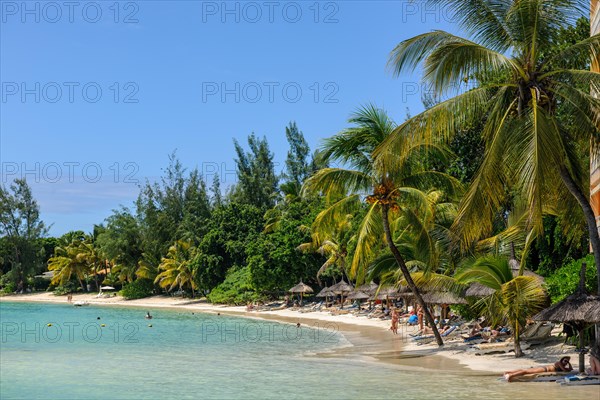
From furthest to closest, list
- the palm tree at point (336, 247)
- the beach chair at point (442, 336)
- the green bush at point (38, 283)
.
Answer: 1. the green bush at point (38, 283)
2. the palm tree at point (336, 247)
3. the beach chair at point (442, 336)

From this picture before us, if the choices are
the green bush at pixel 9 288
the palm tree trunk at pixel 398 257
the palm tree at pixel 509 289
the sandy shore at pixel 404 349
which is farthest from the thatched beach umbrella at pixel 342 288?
the green bush at pixel 9 288

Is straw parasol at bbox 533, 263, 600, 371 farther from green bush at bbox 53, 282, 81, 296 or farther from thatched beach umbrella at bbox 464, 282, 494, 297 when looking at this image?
green bush at bbox 53, 282, 81, 296

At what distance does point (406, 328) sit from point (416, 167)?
1165 centimetres

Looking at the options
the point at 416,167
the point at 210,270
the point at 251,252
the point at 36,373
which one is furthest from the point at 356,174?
the point at 210,270

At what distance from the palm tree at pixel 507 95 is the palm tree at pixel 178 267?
45468mm

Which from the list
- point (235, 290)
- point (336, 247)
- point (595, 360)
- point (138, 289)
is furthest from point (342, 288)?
point (138, 289)

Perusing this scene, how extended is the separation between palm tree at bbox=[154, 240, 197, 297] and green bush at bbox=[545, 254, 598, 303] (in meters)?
41.1

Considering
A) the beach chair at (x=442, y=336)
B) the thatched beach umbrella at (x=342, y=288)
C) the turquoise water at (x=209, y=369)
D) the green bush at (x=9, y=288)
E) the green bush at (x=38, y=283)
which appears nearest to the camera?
the turquoise water at (x=209, y=369)

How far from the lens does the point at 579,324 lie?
13336mm

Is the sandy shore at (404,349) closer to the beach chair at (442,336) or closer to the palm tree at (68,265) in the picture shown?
the beach chair at (442,336)

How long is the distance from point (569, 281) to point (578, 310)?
3764mm

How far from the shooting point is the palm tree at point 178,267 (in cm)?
5818

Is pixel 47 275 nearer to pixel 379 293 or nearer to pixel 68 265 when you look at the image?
pixel 68 265

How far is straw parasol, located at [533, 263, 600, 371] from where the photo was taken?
41.2 feet
